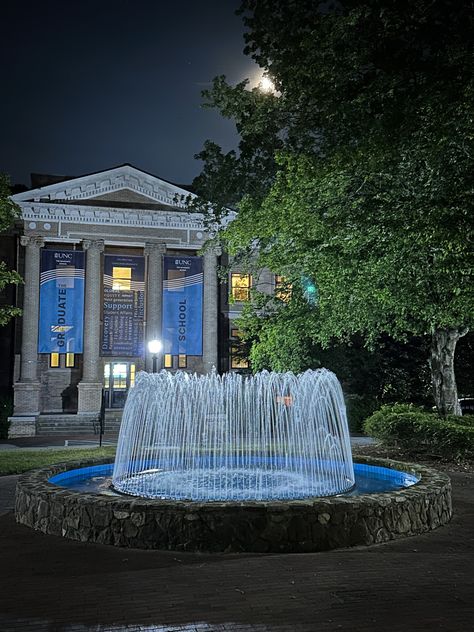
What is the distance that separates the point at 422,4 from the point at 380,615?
12731 mm

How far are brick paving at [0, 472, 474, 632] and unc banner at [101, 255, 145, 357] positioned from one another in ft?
86.1

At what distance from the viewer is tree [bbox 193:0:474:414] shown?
13.8 meters

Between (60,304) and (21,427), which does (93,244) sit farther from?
(21,427)

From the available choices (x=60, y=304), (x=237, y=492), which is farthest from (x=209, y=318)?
(x=237, y=492)

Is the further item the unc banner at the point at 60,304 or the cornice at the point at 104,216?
the cornice at the point at 104,216

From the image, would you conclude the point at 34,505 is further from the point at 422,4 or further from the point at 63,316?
the point at 63,316

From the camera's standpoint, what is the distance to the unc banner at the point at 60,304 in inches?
1336

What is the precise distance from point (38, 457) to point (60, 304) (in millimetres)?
15071

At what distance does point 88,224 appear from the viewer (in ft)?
119

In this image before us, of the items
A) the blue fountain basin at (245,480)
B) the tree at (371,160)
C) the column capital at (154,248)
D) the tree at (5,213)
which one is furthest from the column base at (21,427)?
the blue fountain basin at (245,480)

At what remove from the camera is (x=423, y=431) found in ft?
61.0

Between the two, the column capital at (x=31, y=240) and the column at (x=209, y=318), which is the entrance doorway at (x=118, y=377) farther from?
the column capital at (x=31, y=240)

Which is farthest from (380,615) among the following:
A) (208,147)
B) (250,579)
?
(208,147)

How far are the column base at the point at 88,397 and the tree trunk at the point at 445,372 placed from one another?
63.0 ft
